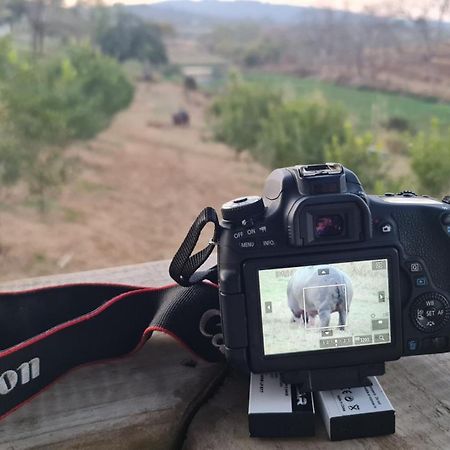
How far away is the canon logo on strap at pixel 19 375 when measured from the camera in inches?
30.0

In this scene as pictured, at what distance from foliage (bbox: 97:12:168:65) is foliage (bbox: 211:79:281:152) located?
4272 mm

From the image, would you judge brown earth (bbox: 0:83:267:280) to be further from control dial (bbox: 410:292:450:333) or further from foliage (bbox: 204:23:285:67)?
control dial (bbox: 410:292:450:333)

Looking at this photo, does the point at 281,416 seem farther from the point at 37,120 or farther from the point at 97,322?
the point at 37,120

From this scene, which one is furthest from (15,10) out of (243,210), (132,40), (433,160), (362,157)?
(243,210)

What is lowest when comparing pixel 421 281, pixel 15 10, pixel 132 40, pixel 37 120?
pixel 37 120

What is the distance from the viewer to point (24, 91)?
4.68m

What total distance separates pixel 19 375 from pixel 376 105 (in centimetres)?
689

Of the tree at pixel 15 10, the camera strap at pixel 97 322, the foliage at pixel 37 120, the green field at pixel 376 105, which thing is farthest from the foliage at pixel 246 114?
the camera strap at pixel 97 322

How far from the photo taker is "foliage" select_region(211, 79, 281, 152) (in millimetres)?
7789

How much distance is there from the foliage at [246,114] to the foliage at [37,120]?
184 centimetres

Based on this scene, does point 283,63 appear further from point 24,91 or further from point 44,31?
point 24,91

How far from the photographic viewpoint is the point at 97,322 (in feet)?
2.82

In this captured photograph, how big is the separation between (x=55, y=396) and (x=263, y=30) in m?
14.1

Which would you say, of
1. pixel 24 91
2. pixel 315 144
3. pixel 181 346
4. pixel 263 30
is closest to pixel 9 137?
pixel 24 91
